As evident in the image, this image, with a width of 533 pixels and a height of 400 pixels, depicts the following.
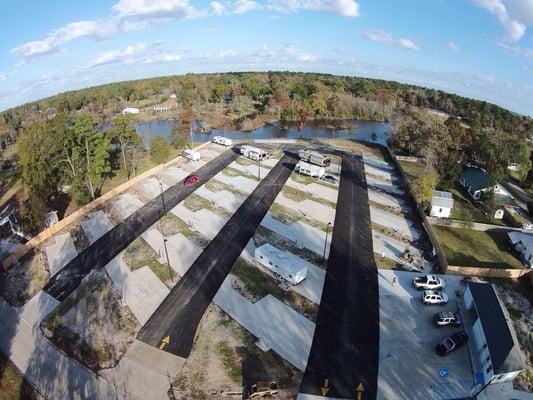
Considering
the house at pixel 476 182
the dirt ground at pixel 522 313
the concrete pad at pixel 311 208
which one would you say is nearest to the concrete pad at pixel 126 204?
the concrete pad at pixel 311 208

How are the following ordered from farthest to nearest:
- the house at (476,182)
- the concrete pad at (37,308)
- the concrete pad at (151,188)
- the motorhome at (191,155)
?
the motorhome at (191,155) < the house at (476,182) < the concrete pad at (151,188) < the concrete pad at (37,308)

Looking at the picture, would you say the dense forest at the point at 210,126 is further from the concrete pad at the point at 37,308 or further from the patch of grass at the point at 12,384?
the patch of grass at the point at 12,384

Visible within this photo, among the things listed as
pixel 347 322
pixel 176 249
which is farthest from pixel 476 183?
pixel 176 249

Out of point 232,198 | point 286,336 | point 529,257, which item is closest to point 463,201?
point 529,257

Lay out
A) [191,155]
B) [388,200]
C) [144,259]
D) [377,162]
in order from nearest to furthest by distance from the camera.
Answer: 1. [144,259]
2. [388,200]
3. [191,155]
4. [377,162]

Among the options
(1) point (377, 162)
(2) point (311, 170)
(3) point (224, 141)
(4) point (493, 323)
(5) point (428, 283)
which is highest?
(3) point (224, 141)

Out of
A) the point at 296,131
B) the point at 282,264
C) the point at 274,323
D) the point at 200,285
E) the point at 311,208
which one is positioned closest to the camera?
the point at 274,323

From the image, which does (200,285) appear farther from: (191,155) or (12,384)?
(191,155)
